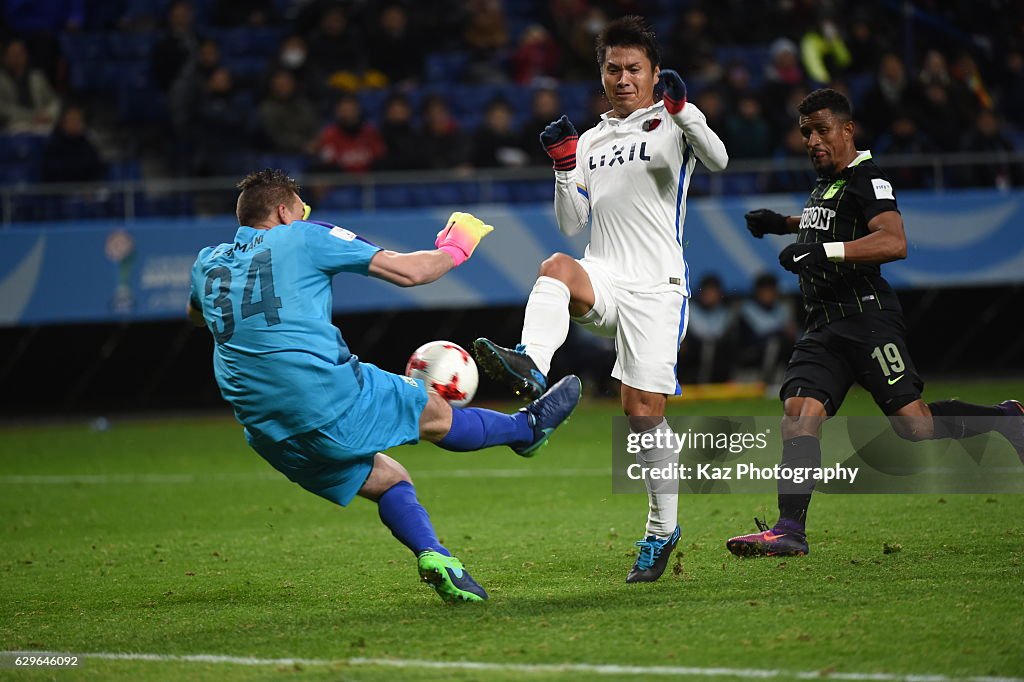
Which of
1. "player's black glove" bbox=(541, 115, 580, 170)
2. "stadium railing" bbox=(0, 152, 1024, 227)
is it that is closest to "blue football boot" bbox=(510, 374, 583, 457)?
"player's black glove" bbox=(541, 115, 580, 170)

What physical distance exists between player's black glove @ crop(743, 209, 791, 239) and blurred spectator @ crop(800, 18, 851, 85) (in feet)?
35.1

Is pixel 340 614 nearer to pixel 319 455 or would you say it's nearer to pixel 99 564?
pixel 319 455

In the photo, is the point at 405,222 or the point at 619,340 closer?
the point at 619,340

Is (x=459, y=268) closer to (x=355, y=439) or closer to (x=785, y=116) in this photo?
(x=785, y=116)

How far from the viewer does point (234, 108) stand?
50.6 feet

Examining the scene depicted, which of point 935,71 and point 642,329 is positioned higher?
point 935,71

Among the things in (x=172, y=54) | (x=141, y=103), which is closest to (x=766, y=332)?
(x=172, y=54)

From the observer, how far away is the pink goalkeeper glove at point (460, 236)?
5.49 meters

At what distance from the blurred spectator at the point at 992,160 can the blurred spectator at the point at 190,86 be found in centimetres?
937

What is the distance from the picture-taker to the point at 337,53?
16.6 meters

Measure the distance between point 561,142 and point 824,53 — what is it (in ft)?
39.5

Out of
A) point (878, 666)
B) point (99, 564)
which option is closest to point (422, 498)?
point (99, 564)

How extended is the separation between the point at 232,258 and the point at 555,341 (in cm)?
144

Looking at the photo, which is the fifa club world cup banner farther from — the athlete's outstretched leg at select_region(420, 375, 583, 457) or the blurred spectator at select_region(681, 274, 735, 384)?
the athlete's outstretched leg at select_region(420, 375, 583, 457)
